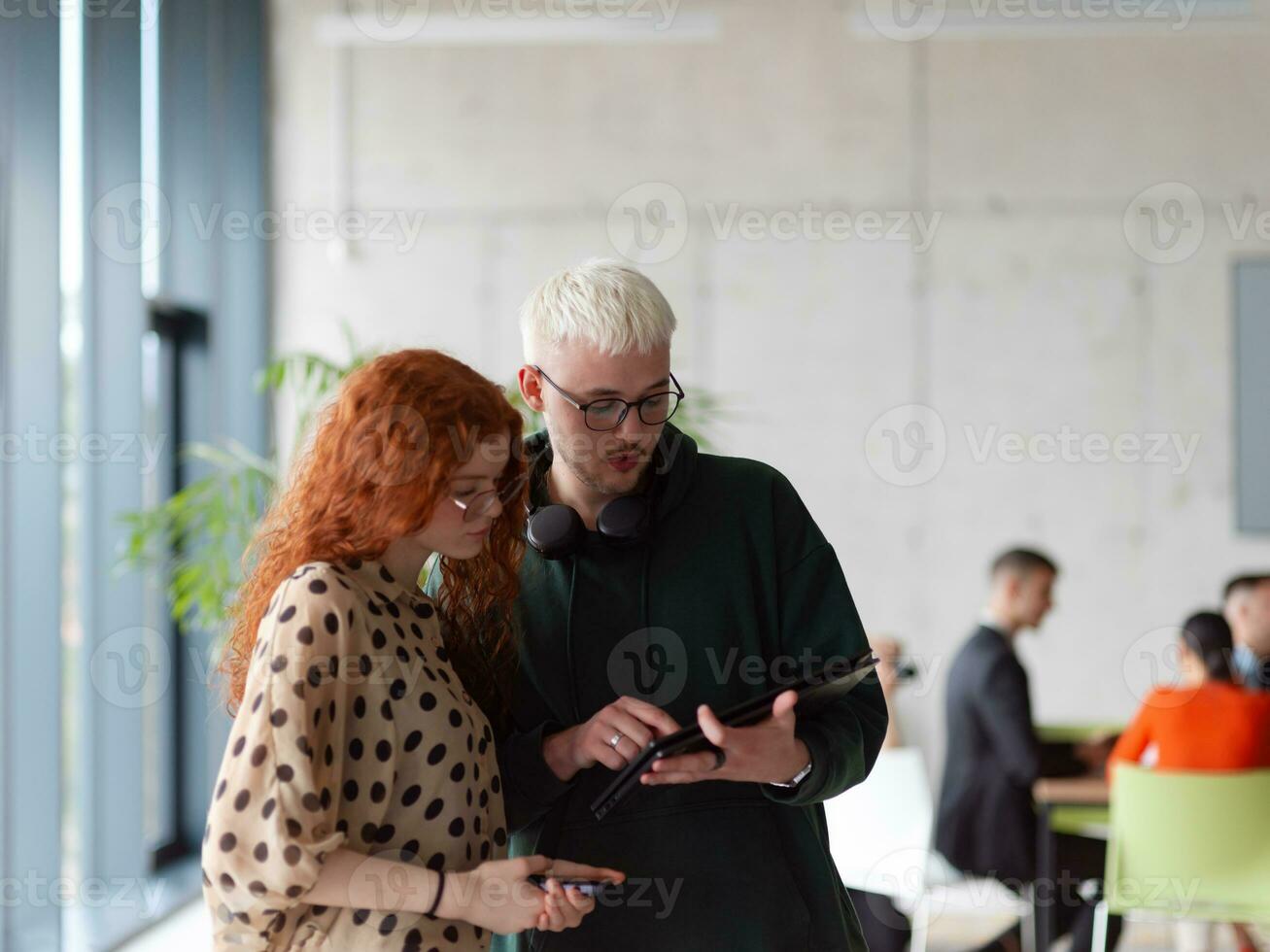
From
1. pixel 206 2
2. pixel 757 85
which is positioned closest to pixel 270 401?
pixel 206 2

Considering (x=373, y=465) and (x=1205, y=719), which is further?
(x=1205, y=719)

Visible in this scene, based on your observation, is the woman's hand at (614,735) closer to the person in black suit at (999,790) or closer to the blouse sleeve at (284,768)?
the blouse sleeve at (284,768)

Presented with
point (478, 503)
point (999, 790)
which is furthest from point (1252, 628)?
point (478, 503)

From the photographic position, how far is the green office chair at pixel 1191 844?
348 cm

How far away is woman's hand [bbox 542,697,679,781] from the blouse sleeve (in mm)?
291

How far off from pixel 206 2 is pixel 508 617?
13.6 feet

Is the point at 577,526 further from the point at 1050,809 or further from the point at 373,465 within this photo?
the point at 1050,809

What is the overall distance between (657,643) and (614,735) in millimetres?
200

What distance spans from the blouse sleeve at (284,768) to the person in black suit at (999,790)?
3.25m

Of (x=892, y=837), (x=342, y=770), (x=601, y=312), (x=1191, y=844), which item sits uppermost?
(x=601, y=312)

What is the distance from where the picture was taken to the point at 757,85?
212 inches

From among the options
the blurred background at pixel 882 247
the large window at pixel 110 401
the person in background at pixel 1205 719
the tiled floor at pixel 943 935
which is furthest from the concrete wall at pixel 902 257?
the person in background at pixel 1205 719

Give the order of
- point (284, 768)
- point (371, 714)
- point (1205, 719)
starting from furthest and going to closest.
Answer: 1. point (1205, 719)
2. point (371, 714)
3. point (284, 768)

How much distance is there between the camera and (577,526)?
155 centimetres
